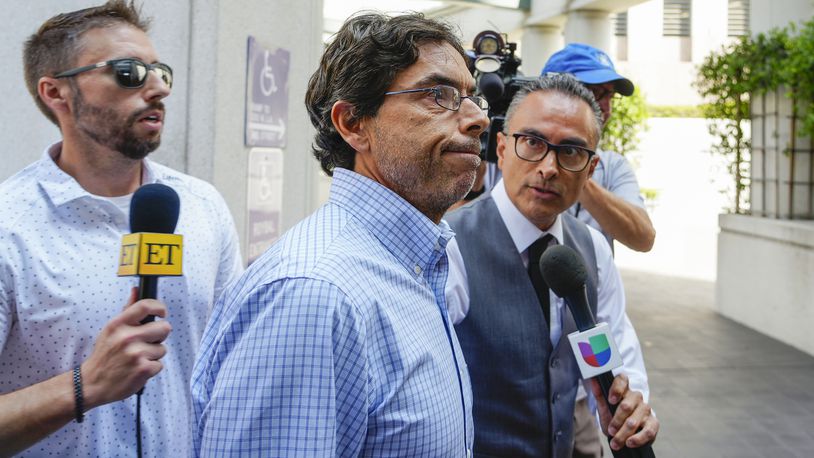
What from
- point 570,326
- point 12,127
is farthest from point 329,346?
point 12,127

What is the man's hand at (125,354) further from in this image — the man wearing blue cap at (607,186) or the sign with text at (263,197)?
the sign with text at (263,197)

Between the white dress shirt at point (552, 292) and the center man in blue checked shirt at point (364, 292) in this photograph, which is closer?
the center man in blue checked shirt at point (364, 292)

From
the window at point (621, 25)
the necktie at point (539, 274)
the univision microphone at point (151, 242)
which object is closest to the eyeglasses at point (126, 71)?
the univision microphone at point (151, 242)

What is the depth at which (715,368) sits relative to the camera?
22.2 feet

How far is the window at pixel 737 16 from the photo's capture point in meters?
24.5

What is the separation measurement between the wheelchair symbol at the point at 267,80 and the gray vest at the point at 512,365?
7.53 ft

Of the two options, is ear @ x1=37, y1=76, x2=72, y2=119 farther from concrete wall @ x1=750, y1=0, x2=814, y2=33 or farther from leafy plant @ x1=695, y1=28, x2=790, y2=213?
concrete wall @ x1=750, y1=0, x2=814, y2=33

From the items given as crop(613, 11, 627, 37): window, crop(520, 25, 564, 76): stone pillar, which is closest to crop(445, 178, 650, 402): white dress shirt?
crop(520, 25, 564, 76): stone pillar

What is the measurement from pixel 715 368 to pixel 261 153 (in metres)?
4.55

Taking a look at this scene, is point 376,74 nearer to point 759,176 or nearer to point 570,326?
point 570,326

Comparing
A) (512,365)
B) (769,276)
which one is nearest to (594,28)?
(769,276)

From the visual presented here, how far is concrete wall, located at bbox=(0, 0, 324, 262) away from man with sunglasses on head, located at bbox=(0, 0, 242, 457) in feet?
5.11

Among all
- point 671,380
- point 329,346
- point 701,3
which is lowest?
point 671,380

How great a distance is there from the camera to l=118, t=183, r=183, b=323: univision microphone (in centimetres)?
164
